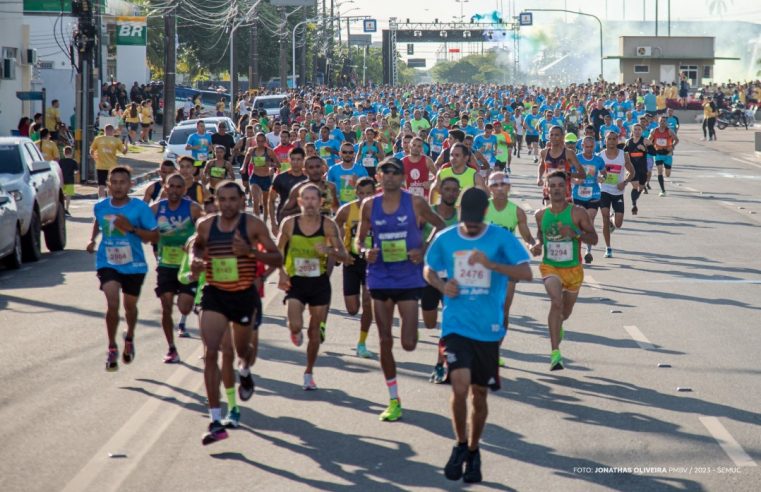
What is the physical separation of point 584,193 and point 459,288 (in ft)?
36.3

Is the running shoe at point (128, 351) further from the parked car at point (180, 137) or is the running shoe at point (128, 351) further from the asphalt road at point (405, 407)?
the parked car at point (180, 137)

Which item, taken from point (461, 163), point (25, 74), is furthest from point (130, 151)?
point (461, 163)

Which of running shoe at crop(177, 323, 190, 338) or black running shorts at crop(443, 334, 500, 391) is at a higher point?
black running shorts at crop(443, 334, 500, 391)

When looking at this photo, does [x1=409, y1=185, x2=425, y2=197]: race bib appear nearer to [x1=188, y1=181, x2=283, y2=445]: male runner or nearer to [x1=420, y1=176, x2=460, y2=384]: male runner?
[x1=420, y1=176, x2=460, y2=384]: male runner

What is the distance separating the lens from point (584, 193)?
18.6 metres

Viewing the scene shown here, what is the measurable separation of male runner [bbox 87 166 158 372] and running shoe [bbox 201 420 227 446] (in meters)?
2.69

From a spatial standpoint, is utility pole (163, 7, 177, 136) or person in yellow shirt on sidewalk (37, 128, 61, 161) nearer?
person in yellow shirt on sidewalk (37, 128, 61, 161)

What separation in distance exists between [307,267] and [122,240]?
180 cm

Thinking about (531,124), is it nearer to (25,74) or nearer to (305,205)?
(25,74)

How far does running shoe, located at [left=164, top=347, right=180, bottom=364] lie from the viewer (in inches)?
461

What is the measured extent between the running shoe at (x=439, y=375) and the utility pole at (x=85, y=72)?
Result: 23.7 meters

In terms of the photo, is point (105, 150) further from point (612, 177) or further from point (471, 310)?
point (471, 310)

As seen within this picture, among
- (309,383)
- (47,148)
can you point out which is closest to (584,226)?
(309,383)

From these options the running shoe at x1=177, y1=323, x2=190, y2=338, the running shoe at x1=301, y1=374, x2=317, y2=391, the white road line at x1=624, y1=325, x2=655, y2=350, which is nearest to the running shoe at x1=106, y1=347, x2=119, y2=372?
the running shoe at x1=301, y1=374, x2=317, y2=391
